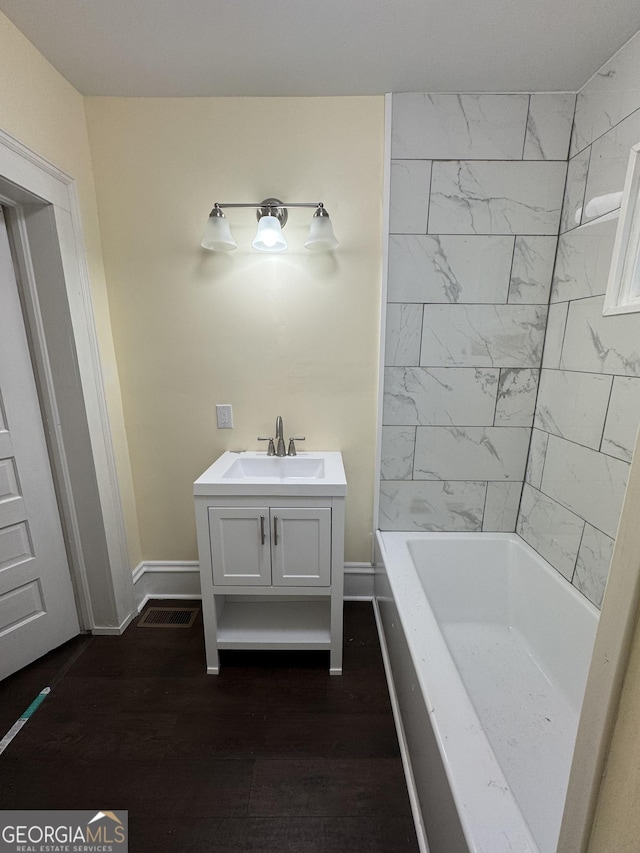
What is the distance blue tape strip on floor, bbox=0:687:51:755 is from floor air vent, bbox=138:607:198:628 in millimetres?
419

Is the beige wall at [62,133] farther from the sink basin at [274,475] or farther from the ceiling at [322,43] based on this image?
the sink basin at [274,475]

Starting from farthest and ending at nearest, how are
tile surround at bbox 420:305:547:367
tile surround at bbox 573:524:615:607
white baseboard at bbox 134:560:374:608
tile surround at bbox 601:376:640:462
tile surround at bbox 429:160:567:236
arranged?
white baseboard at bbox 134:560:374:608, tile surround at bbox 420:305:547:367, tile surround at bbox 429:160:567:236, tile surround at bbox 573:524:615:607, tile surround at bbox 601:376:640:462

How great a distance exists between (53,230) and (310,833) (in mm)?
2249

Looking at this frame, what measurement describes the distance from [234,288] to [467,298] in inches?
43.4

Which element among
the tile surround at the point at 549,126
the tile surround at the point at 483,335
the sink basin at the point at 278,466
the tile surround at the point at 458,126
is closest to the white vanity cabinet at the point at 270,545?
the sink basin at the point at 278,466

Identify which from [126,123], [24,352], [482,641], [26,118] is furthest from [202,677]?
[126,123]

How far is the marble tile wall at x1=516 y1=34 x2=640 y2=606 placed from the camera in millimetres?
1141

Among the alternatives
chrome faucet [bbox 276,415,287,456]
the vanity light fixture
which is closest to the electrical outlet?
chrome faucet [bbox 276,415,287,456]

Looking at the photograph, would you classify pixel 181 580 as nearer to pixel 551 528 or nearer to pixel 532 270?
pixel 551 528

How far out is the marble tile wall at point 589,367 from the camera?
44.9 inches

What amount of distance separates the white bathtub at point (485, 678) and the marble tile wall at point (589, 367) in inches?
8.5

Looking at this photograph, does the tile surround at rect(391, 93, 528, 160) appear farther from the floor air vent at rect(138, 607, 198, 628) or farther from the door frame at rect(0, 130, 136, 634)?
the floor air vent at rect(138, 607, 198, 628)

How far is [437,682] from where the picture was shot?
37.8 inches

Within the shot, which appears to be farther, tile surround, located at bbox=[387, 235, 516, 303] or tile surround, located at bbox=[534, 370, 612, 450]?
tile surround, located at bbox=[387, 235, 516, 303]
